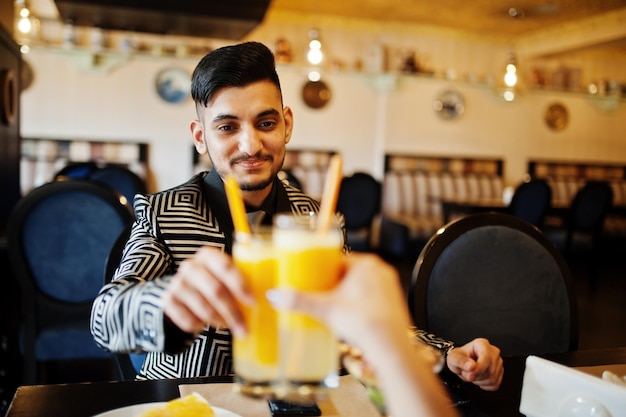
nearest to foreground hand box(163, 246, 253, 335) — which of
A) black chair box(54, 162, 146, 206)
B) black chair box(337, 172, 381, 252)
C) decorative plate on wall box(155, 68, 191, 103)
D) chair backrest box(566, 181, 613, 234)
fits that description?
black chair box(54, 162, 146, 206)

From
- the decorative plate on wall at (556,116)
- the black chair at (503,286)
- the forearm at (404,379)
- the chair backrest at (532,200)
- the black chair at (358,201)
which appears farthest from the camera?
the decorative plate on wall at (556,116)

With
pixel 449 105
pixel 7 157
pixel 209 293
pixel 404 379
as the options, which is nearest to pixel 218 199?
pixel 209 293

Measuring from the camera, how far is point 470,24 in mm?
8070

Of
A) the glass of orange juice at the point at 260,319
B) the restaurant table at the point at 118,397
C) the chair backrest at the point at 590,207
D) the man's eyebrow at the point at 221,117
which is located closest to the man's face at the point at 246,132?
the man's eyebrow at the point at 221,117

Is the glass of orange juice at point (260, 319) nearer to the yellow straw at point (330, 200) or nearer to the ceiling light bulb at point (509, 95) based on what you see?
the yellow straw at point (330, 200)

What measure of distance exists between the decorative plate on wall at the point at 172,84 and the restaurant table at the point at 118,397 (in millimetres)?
6523

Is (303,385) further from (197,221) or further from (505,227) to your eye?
(505,227)

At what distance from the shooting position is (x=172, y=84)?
7250 mm

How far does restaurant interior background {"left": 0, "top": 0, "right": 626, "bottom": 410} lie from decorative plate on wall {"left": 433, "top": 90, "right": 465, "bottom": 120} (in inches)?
1.2

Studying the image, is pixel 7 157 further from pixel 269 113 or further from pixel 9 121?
pixel 269 113

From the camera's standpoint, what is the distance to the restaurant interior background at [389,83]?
6.98 meters

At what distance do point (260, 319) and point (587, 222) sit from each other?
6454 mm

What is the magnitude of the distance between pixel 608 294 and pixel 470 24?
4026 mm

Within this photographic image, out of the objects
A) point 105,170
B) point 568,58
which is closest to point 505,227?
point 105,170
